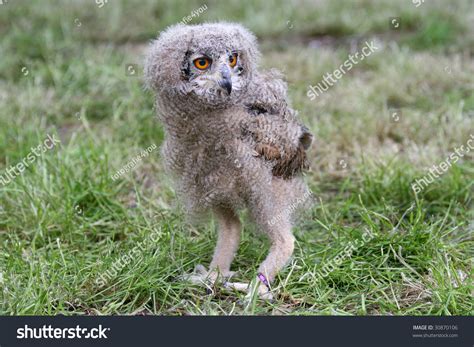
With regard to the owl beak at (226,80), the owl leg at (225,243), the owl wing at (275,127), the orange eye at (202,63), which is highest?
the orange eye at (202,63)

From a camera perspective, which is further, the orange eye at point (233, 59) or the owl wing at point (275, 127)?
the owl wing at point (275, 127)

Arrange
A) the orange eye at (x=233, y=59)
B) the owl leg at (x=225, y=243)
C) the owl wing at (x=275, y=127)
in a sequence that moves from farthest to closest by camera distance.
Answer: the owl leg at (x=225, y=243)
the owl wing at (x=275, y=127)
the orange eye at (x=233, y=59)

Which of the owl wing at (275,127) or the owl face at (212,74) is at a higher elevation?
the owl face at (212,74)

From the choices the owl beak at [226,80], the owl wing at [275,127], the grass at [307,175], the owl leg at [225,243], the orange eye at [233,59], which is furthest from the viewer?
the owl leg at [225,243]

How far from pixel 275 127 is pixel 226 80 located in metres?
0.54

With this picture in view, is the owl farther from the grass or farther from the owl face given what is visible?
the grass

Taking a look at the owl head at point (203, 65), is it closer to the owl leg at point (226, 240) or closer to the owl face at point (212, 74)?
the owl face at point (212, 74)

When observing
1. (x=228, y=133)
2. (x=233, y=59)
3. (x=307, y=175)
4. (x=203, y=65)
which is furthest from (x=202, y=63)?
(x=307, y=175)

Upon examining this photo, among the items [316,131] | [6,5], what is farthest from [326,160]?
[6,5]

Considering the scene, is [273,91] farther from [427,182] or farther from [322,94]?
[322,94]

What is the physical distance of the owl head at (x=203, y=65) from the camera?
3637 mm

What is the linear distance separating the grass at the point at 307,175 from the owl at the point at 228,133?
1.25ft

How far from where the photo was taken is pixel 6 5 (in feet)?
30.2

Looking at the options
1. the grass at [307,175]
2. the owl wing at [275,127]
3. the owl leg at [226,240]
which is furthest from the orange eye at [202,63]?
the grass at [307,175]
